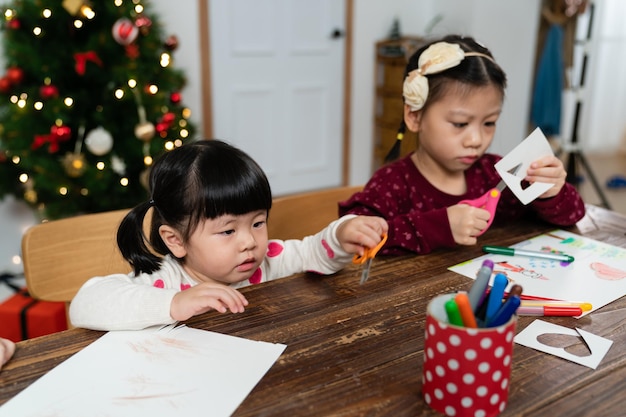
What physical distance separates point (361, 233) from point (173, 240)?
341mm

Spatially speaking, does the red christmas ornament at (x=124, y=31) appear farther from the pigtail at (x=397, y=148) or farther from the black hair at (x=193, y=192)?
the black hair at (x=193, y=192)

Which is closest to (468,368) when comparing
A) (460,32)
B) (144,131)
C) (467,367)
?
(467,367)

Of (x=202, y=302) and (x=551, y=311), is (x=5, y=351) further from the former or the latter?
(x=551, y=311)

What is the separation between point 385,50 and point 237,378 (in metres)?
3.58

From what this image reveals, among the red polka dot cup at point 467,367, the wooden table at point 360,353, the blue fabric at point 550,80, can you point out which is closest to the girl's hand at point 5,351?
the wooden table at point 360,353

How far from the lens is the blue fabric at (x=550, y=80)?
412cm

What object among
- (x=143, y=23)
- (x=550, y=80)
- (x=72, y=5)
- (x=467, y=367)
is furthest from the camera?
(x=550, y=80)

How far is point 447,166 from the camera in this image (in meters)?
1.36

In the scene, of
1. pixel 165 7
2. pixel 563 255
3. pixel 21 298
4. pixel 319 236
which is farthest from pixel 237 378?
pixel 165 7

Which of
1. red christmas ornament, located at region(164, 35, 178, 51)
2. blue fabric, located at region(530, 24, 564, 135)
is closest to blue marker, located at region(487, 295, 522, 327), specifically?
red christmas ornament, located at region(164, 35, 178, 51)

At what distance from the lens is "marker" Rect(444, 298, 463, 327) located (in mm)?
578

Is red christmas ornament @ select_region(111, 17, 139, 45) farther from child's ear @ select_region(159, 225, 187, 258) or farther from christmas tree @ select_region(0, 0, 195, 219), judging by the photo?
child's ear @ select_region(159, 225, 187, 258)

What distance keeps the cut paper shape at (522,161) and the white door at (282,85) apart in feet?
8.78

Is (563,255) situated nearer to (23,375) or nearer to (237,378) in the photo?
(237,378)
